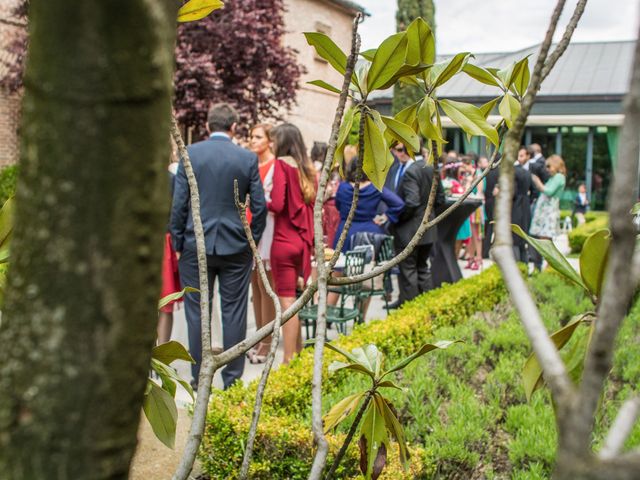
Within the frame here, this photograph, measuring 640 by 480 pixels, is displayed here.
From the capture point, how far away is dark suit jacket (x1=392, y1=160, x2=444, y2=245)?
24.1 feet

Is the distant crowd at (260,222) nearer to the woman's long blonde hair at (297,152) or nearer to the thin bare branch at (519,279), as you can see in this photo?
the woman's long blonde hair at (297,152)

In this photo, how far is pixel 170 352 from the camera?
5.01ft

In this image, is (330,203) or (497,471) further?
(330,203)

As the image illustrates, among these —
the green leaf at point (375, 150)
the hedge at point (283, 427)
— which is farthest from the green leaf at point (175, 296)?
the hedge at point (283, 427)

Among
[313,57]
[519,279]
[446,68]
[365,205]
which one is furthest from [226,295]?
[313,57]

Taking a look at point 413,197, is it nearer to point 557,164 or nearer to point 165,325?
point 165,325

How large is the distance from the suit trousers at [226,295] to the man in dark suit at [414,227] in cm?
269

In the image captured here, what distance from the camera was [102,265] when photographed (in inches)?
20.3

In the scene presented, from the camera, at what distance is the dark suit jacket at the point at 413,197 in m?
7.36

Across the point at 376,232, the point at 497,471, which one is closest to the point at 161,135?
the point at 497,471

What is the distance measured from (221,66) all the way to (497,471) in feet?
48.2

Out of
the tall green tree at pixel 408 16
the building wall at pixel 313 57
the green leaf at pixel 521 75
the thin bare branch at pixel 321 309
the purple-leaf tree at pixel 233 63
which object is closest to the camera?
the thin bare branch at pixel 321 309

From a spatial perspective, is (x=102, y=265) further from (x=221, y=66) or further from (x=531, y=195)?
(x=221, y=66)

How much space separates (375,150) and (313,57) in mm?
20680
